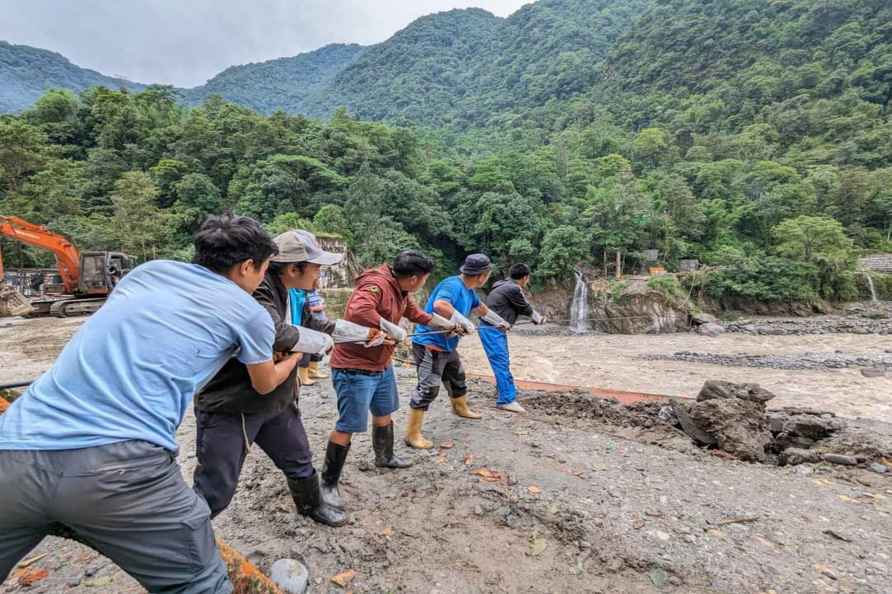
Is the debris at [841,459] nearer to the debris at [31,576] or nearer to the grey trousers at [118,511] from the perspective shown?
the grey trousers at [118,511]

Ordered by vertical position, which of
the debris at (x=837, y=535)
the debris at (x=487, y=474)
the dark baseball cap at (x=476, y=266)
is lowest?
the debris at (x=837, y=535)

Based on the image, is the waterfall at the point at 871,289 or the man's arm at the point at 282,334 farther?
the waterfall at the point at 871,289

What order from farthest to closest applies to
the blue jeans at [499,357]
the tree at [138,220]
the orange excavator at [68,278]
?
the tree at [138,220] → the orange excavator at [68,278] → the blue jeans at [499,357]

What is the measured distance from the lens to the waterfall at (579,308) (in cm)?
2218

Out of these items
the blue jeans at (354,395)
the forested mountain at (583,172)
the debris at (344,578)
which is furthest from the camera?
the forested mountain at (583,172)

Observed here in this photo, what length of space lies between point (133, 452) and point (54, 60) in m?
165

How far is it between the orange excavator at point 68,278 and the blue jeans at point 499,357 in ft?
45.0

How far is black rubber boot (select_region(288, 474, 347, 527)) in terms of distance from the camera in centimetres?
233

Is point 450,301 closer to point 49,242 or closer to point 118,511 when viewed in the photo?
point 118,511

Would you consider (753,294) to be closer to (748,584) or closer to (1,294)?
(748,584)

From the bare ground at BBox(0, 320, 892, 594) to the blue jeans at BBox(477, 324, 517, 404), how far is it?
0.76 metres

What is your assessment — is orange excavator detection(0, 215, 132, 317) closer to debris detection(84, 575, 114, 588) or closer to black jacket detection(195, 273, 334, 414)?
debris detection(84, 575, 114, 588)

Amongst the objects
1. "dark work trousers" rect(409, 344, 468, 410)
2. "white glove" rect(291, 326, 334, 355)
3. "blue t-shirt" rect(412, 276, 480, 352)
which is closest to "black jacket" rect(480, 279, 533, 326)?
"blue t-shirt" rect(412, 276, 480, 352)

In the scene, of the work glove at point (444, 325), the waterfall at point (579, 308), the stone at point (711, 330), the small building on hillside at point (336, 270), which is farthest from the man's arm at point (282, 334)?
the waterfall at point (579, 308)
